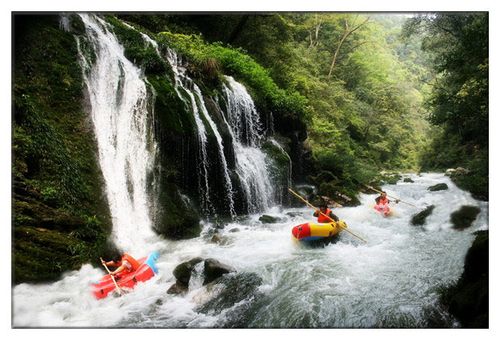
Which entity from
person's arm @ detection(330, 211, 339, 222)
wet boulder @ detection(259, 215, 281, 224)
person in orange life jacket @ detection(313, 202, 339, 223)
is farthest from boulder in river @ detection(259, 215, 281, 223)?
person's arm @ detection(330, 211, 339, 222)

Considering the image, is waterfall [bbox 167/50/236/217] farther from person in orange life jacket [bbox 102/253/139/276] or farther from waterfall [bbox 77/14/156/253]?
person in orange life jacket [bbox 102/253/139/276]

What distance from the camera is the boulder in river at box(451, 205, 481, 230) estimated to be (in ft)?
13.2

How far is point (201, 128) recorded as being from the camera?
547 cm

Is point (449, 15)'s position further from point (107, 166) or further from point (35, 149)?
point (35, 149)

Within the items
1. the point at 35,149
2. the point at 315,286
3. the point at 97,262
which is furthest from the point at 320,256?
the point at 35,149

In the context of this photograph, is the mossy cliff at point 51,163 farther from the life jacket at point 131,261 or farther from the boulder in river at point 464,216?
the boulder in river at point 464,216

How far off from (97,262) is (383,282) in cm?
319

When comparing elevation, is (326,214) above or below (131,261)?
above

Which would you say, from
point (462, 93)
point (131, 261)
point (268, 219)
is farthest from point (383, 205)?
point (131, 261)

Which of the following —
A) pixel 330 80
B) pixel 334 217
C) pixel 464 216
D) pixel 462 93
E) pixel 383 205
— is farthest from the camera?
pixel 330 80

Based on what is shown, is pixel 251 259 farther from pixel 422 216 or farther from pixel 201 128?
pixel 422 216

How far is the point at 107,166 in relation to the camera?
14.6 feet

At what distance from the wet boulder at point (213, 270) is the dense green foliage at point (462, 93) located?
3.02 metres

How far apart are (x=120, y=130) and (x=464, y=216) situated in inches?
182
